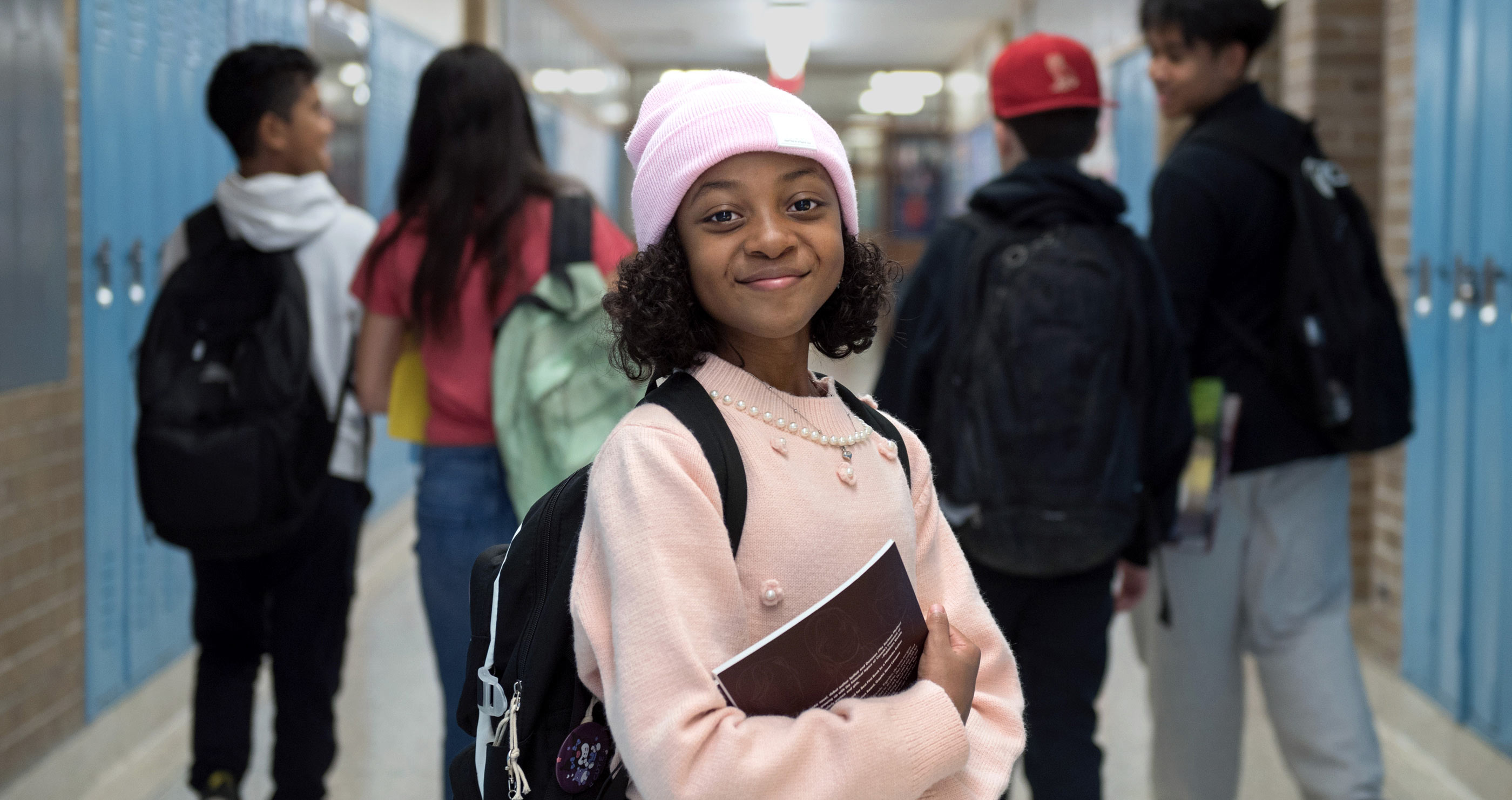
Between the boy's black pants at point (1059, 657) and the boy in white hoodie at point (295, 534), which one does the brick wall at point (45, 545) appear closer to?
the boy in white hoodie at point (295, 534)

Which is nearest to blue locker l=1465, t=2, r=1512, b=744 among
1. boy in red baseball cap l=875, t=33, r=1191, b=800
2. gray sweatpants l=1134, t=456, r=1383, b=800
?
gray sweatpants l=1134, t=456, r=1383, b=800

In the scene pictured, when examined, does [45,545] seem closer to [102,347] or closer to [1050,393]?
[102,347]

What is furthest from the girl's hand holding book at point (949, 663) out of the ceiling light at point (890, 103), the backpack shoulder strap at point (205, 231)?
the ceiling light at point (890, 103)

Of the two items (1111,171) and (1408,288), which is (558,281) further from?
(1111,171)

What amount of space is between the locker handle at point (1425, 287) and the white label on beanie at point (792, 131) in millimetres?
3097

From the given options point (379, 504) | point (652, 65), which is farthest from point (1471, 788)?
point (652, 65)

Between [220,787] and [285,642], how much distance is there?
0.35m

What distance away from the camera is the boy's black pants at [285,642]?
111 inches

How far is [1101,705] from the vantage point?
13.9ft

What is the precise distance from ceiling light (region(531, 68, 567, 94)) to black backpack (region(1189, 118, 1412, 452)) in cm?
954

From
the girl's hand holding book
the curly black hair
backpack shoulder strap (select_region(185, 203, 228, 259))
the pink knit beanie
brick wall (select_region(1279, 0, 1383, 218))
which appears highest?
brick wall (select_region(1279, 0, 1383, 218))

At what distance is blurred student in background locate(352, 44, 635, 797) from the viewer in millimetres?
2422

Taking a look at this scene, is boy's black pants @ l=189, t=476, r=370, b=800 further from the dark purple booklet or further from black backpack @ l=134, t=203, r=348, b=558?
the dark purple booklet

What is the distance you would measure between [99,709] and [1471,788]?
3.45 metres
